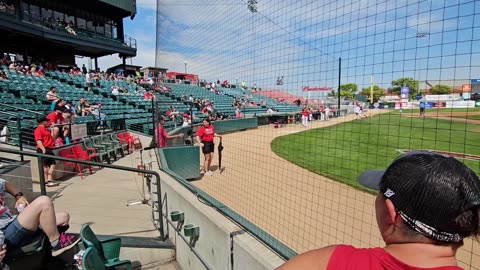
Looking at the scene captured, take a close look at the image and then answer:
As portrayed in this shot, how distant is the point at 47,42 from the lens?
26203mm

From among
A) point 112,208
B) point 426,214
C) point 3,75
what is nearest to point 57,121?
point 112,208

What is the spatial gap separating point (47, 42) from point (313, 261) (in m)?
31.0

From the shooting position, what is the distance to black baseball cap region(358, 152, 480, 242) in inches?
37.6

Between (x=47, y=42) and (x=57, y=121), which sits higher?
(x=47, y=42)

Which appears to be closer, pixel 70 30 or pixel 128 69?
pixel 70 30

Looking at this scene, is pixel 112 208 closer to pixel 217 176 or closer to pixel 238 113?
pixel 217 176

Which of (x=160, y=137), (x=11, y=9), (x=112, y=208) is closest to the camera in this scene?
(x=112, y=208)

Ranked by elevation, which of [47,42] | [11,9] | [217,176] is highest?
[11,9]

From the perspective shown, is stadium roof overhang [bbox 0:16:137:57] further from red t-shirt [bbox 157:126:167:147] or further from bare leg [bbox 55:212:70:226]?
bare leg [bbox 55:212:70:226]

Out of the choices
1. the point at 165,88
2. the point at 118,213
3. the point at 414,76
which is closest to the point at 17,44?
the point at 165,88

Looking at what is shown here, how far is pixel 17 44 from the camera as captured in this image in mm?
25047

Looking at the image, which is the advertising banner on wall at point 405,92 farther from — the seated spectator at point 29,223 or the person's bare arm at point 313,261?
the seated spectator at point 29,223

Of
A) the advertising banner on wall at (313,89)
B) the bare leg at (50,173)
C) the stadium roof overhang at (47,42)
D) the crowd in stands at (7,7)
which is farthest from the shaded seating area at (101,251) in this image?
the crowd in stands at (7,7)

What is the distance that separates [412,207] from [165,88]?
11.5 metres
